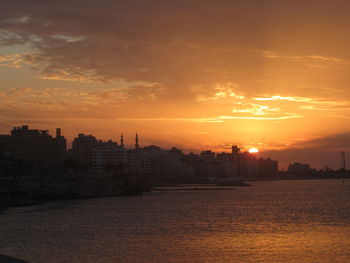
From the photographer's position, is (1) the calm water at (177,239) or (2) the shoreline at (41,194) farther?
(2) the shoreline at (41,194)

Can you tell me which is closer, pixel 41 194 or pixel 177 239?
pixel 177 239

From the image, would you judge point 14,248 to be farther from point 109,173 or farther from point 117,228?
point 109,173

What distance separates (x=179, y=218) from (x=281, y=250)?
2744 cm

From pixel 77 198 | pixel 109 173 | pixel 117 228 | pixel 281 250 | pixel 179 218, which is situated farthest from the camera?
pixel 109 173

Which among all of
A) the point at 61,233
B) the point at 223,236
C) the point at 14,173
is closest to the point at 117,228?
the point at 61,233

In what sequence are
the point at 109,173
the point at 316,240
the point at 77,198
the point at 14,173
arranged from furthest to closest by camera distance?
the point at 109,173
the point at 14,173
the point at 77,198
the point at 316,240

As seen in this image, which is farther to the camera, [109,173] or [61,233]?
[109,173]

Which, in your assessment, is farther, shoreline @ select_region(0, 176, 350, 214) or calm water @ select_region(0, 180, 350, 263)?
shoreline @ select_region(0, 176, 350, 214)

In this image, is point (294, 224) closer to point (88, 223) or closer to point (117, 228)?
point (117, 228)

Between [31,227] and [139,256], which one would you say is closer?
Answer: [139,256]

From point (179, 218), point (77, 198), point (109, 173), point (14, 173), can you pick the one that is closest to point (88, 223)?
point (179, 218)

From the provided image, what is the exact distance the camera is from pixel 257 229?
48.6 meters

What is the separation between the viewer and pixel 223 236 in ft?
143

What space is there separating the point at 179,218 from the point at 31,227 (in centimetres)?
1770
